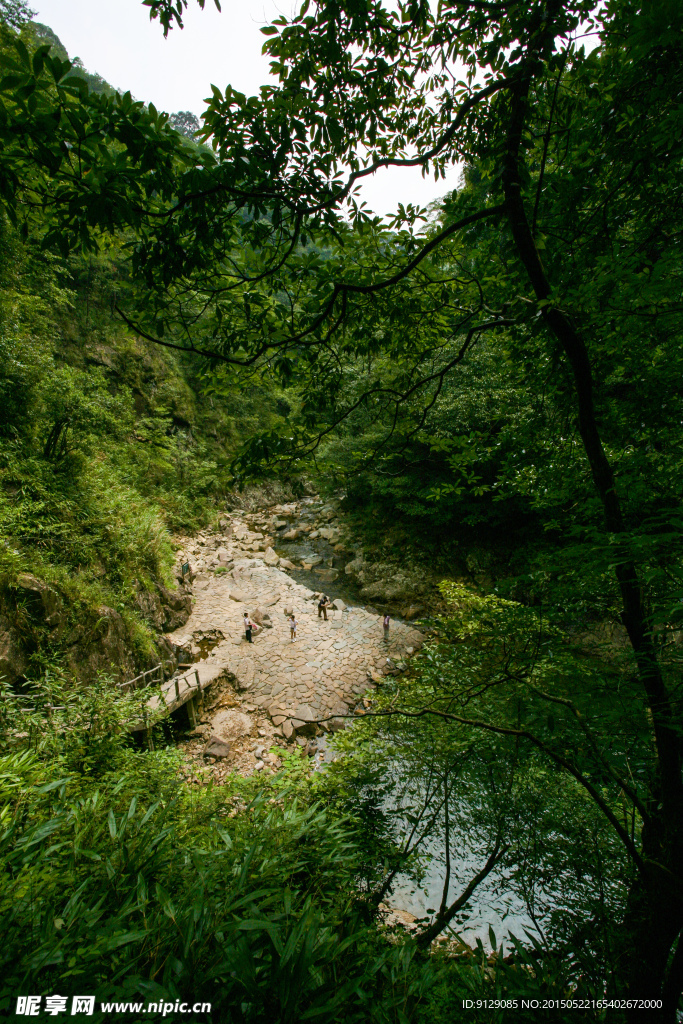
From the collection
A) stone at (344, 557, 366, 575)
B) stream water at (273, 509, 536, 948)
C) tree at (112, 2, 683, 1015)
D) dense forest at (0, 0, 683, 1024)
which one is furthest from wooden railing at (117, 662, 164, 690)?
stone at (344, 557, 366, 575)

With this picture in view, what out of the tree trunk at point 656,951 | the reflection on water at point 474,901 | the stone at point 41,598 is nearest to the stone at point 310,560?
the stone at point 41,598

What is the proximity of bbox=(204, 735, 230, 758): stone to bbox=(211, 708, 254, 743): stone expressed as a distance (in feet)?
0.28

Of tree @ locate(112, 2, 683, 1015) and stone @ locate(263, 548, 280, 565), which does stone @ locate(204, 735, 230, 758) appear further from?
stone @ locate(263, 548, 280, 565)

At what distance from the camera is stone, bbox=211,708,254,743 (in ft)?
21.6

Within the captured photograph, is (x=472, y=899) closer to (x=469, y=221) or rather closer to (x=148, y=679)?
(x=148, y=679)

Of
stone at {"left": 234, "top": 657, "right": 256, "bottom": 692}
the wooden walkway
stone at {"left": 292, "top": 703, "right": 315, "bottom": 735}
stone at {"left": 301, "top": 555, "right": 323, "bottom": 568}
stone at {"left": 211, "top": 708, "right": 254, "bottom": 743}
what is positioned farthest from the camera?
stone at {"left": 301, "top": 555, "right": 323, "bottom": 568}

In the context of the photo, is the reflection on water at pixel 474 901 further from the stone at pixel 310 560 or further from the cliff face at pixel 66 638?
the stone at pixel 310 560

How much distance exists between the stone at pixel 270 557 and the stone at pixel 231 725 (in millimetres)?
6495

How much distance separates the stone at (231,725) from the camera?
21.6 feet

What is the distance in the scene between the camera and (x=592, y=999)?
75.9 inches

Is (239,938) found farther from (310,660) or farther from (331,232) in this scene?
(310,660)

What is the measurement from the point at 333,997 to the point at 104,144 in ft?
11.7

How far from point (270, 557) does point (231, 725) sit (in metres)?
7.14

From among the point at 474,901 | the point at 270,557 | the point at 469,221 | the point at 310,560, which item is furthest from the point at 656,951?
the point at 270,557
